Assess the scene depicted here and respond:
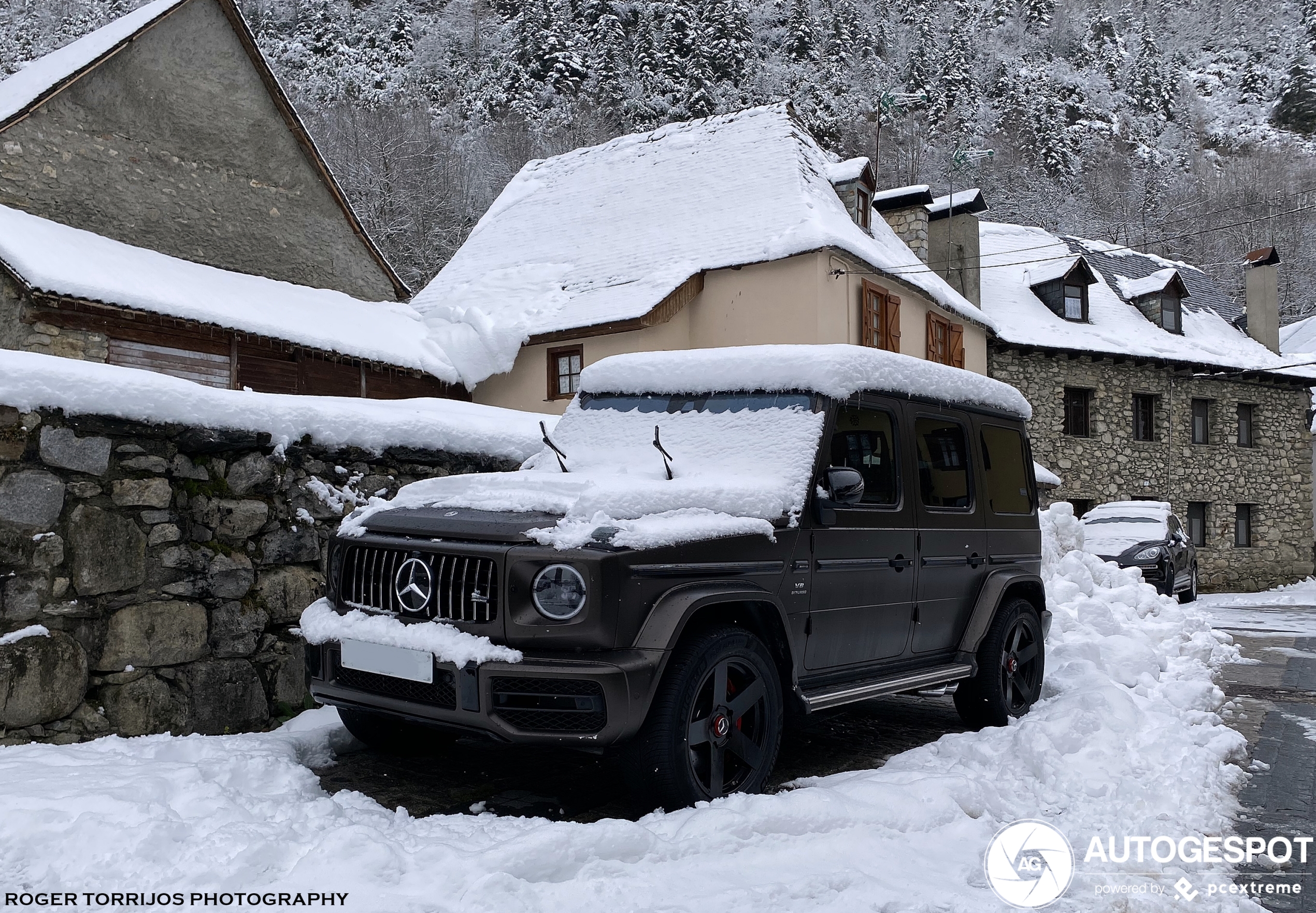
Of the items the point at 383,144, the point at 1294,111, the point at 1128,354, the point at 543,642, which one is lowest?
the point at 543,642

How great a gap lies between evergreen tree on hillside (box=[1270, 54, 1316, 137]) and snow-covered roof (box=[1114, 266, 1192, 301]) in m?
48.4

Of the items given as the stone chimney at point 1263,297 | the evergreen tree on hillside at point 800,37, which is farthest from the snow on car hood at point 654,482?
the evergreen tree on hillside at point 800,37

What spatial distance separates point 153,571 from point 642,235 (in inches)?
630

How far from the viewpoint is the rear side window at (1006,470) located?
6.10 meters

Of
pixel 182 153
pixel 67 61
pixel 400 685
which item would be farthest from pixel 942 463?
pixel 67 61

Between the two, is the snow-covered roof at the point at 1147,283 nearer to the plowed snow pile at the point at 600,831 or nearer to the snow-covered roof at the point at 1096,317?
the snow-covered roof at the point at 1096,317

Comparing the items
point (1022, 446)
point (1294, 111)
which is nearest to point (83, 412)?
point (1022, 446)

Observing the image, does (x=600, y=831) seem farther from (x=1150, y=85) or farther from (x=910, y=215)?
(x=1150, y=85)

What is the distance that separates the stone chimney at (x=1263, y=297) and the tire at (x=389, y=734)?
100.0ft

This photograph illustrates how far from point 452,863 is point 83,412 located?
280cm

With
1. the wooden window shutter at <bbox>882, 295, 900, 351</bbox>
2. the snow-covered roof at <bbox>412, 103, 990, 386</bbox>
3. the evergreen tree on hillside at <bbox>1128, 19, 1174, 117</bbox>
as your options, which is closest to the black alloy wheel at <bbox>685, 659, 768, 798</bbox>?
the snow-covered roof at <bbox>412, 103, 990, 386</bbox>

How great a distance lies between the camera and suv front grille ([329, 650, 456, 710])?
3811 millimetres

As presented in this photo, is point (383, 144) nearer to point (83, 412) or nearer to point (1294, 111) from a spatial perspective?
point (83, 412)

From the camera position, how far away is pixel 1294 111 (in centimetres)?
6694
